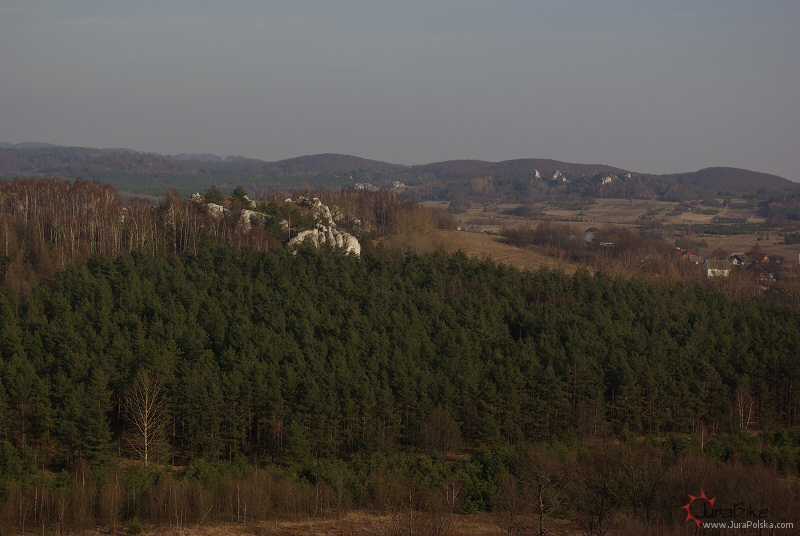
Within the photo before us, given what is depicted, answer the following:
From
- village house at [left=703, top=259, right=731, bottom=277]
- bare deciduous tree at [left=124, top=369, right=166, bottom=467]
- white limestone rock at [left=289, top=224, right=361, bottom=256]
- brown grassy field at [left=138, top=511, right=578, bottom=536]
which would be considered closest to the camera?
brown grassy field at [left=138, top=511, right=578, bottom=536]

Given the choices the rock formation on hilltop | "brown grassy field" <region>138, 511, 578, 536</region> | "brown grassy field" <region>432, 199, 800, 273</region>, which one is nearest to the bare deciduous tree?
"brown grassy field" <region>138, 511, 578, 536</region>

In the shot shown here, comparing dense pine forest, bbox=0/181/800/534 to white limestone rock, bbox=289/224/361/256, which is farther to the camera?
white limestone rock, bbox=289/224/361/256

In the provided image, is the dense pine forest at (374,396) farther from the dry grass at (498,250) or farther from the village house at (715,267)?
the village house at (715,267)

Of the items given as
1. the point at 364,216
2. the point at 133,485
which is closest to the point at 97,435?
the point at 133,485

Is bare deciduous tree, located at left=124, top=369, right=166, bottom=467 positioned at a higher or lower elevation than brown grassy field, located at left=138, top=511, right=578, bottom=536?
higher

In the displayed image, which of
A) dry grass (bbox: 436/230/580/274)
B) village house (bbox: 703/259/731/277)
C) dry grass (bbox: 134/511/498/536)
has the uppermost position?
dry grass (bbox: 436/230/580/274)

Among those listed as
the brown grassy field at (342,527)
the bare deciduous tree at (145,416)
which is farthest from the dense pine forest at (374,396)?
the brown grassy field at (342,527)

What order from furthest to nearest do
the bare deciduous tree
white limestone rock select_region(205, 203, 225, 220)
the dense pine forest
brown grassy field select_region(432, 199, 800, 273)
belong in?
brown grassy field select_region(432, 199, 800, 273)
white limestone rock select_region(205, 203, 225, 220)
the bare deciduous tree
the dense pine forest

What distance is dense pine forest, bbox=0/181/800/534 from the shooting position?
22.7 m

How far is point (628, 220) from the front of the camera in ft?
509

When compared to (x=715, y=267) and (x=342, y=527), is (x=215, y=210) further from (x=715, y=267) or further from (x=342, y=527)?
(x=715, y=267)

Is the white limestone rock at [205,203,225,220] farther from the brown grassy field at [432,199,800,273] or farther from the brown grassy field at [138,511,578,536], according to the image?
the brown grassy field at [138,511,578,536]

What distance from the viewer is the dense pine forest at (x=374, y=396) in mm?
22734

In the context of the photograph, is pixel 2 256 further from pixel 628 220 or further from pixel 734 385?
pixel 628 220
